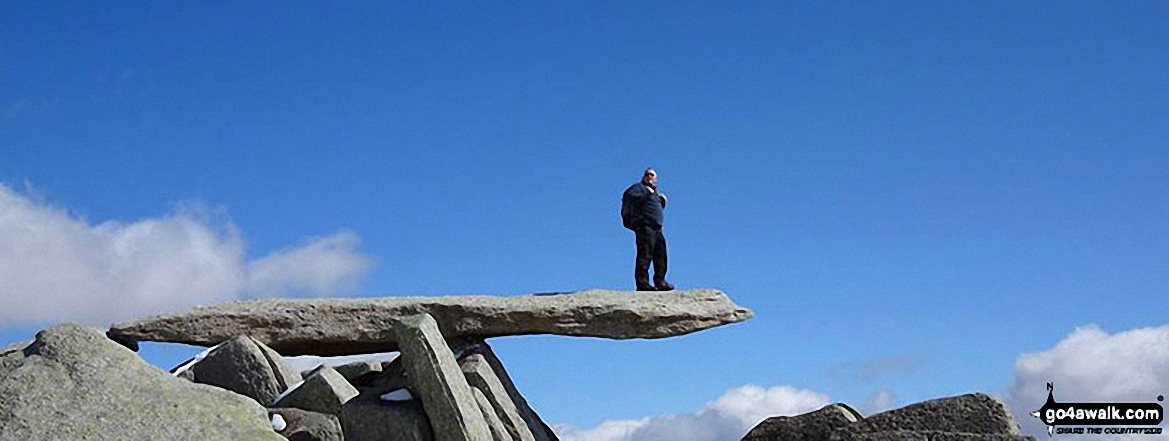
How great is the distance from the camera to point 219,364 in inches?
670

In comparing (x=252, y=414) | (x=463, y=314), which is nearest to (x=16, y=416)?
(x=252, y=414)

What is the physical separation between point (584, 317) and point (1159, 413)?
6.79 m

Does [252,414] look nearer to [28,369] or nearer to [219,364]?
[28,369]

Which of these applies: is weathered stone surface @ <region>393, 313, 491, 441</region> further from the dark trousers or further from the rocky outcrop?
the dark trousers

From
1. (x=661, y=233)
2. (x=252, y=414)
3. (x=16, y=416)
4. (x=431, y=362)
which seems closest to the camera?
(x=16, y=416)

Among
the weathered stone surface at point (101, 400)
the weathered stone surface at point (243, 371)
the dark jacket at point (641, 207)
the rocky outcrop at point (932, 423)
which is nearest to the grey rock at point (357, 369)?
the weathered stone surface at point (243, 371)

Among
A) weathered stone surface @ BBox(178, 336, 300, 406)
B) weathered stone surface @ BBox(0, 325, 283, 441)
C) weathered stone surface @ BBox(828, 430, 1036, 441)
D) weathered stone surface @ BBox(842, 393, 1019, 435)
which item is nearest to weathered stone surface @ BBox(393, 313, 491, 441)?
weathered stone surface @ BBox(0, 325, 283, 441)

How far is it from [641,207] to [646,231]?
338 millimetres

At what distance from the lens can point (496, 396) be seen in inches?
640

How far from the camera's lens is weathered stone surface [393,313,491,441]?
564 inches

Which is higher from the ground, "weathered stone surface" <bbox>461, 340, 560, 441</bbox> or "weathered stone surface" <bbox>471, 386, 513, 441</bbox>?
"weathered stone surface" <bbox>461, 340, 560, 441</bbox>

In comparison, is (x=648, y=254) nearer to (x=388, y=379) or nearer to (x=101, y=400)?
(x=388, y=379)

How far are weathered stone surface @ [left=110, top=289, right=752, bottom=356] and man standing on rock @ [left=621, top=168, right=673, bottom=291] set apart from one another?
91cm

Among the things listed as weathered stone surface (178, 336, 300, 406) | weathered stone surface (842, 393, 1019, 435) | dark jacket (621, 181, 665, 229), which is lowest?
weathered stone surface (842, 393, 1019, 435)
